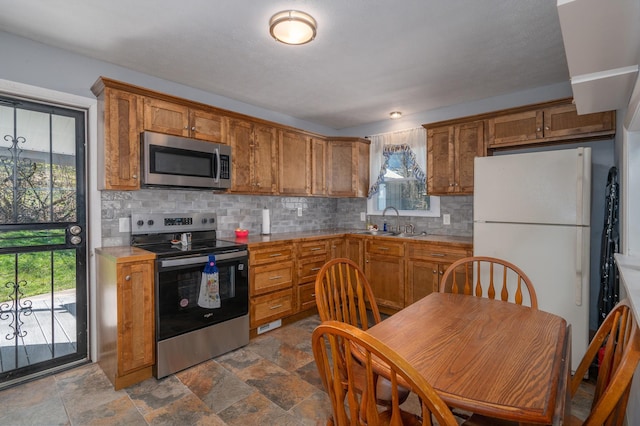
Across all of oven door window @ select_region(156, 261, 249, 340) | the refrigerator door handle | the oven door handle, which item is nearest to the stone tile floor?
oven door window @ select_region(156, 261, 249, 340)

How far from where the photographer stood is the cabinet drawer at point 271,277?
3.08 m

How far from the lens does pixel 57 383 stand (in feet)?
7.64

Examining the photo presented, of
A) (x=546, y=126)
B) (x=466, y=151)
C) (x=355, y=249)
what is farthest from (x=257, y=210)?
(x=546, y=126)

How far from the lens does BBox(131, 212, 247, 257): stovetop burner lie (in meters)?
2.66

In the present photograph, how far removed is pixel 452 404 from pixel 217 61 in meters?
2.77

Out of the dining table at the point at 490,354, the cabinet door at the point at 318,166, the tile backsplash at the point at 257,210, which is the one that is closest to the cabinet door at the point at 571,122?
the tile backsplash at the point at 257,210

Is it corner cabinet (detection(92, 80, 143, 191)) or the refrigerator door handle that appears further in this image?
corner cabinet (detection(92, 80, 143, 191))

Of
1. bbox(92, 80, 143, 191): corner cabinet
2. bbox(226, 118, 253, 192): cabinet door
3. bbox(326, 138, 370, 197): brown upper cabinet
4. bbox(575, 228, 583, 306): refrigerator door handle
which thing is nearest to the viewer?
Answer: bbox(575, 228, 583, 306): refrigerator door handle

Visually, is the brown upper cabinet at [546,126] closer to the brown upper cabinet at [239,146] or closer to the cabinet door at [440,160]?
the cabinet door at [440,160]

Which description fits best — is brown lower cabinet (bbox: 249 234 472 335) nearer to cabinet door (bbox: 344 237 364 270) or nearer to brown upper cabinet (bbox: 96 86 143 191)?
cabinet door (bbox: 344 237 364 270)

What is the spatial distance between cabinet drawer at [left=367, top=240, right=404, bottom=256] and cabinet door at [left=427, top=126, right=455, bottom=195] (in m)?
0.72

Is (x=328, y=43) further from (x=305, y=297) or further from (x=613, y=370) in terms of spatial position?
(x=305, y=297)

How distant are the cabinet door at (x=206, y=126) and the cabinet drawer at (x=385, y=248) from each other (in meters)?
1.98

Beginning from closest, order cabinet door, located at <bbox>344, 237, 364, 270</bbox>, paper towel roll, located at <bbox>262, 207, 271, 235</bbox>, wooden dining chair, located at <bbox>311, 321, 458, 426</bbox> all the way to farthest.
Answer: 1. wooden dining chair, located at <bbox>311, 321, 458, 426</bbox>
2. paper towel roll, located at <bbox>262, 207, 271, 235</bbox>
3. cabinet door, located at <bbox>344, 237, 364, 270</bbox>
